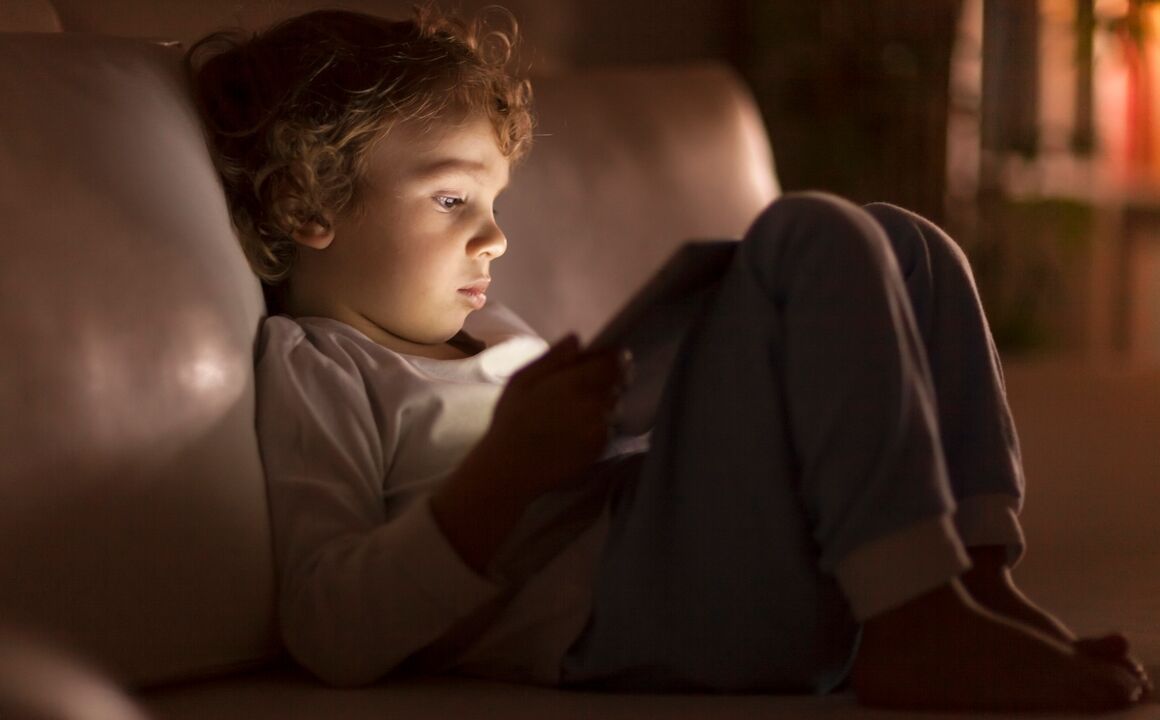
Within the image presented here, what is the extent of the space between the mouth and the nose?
24 millimetres

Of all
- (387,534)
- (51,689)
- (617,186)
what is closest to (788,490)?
(387,534)

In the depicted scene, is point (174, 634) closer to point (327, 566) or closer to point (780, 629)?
point (327, 566)

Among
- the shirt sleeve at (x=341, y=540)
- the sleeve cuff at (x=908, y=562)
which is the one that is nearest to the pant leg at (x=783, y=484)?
the sleeve cuff at (x=908, y=562)

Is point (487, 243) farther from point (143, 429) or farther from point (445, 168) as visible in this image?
point (143, 429)

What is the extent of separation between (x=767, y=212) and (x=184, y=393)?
37 cm

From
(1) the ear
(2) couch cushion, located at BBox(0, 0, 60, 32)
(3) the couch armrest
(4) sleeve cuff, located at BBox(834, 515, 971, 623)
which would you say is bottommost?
(4) sleeve cuff, located at BBox(834, 515, 971, 623)

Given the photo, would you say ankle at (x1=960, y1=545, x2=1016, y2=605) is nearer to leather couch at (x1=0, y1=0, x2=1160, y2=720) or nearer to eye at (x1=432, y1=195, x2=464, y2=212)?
leather couch at (x1=0, y1=0, x2=1160, y2=720)

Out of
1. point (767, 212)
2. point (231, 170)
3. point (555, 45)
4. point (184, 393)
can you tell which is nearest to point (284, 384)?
point (184, 393)

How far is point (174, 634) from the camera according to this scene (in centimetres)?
85

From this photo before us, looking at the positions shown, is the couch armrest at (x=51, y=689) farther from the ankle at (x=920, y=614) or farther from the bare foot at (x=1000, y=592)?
the bare foot at (x=1000, y=592)

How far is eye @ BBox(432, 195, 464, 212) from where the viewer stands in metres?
1.09

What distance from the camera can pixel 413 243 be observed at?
1.08m

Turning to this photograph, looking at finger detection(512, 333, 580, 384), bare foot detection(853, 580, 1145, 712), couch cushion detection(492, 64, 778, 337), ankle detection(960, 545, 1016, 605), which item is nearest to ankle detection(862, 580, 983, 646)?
bare foot detection(853, 580, 1145, 712)

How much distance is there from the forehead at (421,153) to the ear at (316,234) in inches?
2.0
